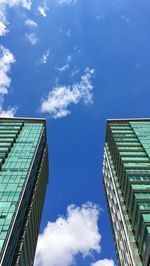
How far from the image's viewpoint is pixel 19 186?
192 feet

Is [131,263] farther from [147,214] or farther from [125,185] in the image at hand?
[125,185]

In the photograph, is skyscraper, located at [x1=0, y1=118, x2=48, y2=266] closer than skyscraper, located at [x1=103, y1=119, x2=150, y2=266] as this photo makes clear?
No

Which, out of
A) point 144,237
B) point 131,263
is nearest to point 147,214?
point 144,237

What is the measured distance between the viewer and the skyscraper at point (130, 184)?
4806 centimetres

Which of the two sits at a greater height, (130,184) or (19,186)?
(19,186)

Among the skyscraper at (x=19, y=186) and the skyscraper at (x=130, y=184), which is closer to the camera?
the skyscraper at (x=130, y=184)

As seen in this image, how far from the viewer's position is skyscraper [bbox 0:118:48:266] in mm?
49778

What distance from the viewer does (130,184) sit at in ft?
181

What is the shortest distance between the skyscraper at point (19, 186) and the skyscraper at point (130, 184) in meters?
19.1

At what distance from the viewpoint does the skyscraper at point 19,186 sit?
1960 inches

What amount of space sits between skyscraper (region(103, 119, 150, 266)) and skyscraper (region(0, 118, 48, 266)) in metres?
19.1

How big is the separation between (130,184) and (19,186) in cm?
2185

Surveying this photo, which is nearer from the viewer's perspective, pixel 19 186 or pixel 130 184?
pixel 130 184

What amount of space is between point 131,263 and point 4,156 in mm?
35079
